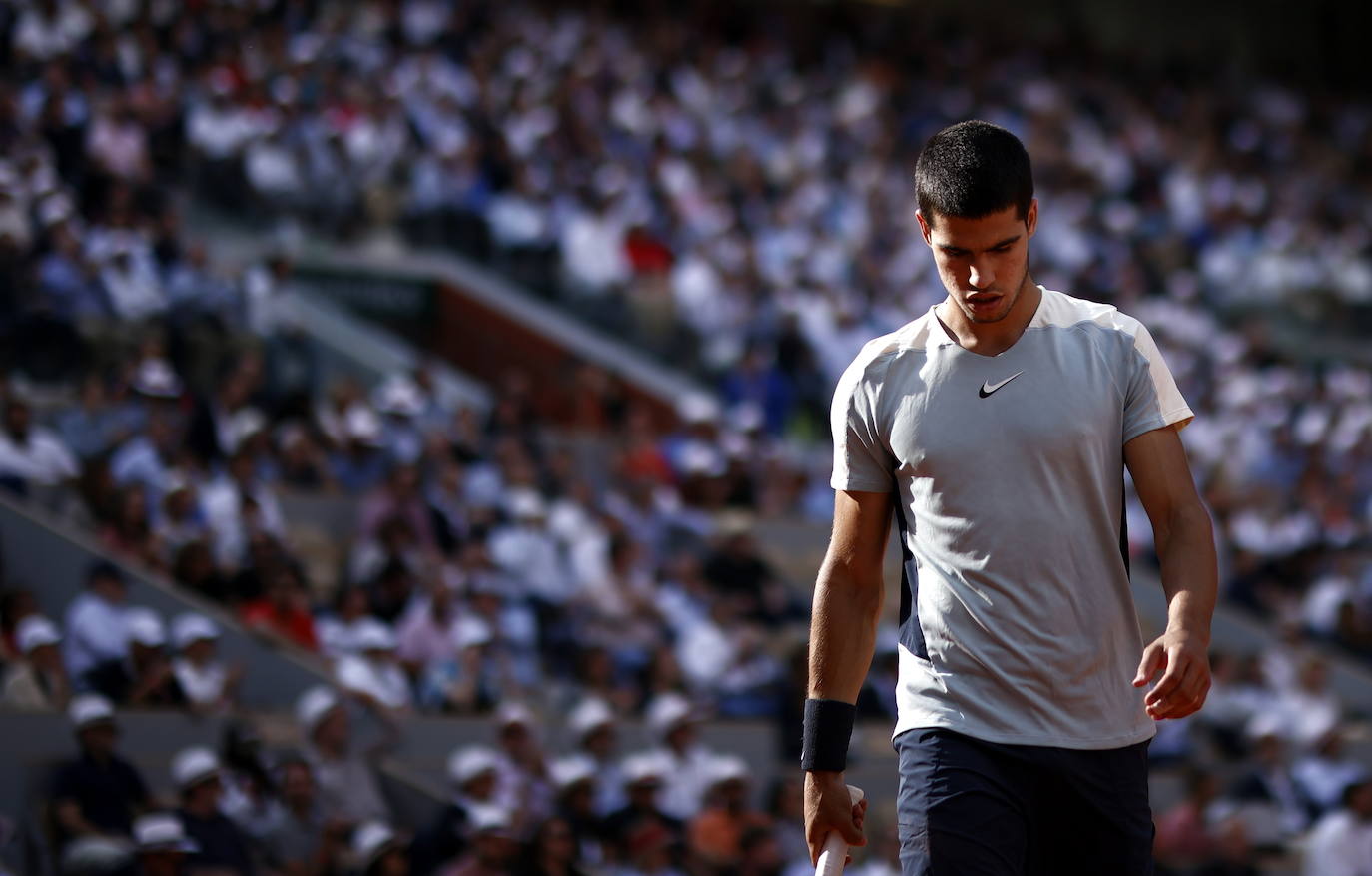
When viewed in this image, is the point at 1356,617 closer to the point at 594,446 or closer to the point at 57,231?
the point at 594,446

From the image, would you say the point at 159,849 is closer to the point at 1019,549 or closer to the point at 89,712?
the point at 89,712

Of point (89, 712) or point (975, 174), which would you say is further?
point (89, 712)

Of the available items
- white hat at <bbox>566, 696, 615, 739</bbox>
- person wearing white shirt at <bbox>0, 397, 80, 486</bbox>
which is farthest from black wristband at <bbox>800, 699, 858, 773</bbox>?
person wearing white shirt at <bbox>0, 397, 80, 486</bbox>

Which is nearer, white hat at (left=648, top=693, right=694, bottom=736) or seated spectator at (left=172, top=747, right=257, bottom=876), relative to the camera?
seated spectator at (left=172, top=747, right=257, bottom=876)

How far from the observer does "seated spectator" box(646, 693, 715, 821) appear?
10852 mm

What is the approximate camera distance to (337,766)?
9.60m

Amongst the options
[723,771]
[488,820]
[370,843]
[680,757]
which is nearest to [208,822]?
[370,843]

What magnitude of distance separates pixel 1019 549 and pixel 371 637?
751cm

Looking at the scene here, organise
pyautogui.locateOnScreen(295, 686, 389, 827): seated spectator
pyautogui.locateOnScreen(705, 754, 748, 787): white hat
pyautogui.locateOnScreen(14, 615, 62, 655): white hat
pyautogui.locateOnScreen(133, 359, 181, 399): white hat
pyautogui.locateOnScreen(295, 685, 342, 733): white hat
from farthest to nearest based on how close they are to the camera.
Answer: pyautogui.locateOnScreen(133, 359, 181, 399): white hat → pyautogui.locateOnScreen(705, 754, 748, 787): white hat → pyautogui.locateOnScreen(295, 685, 342, 733): white hat → pyautogui.locateOnScreen(295, 686, 389, 827): seated spectator → pyautogui.locateOnScreen(14, 615, 62, 655): white hat

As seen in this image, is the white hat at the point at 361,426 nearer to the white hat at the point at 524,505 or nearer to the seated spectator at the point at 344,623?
the white hat at the point at 524,505

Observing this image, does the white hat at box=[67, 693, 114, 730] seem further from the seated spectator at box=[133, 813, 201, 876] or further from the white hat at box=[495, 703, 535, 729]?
the white hat at box=[495, 703, 535, 729]

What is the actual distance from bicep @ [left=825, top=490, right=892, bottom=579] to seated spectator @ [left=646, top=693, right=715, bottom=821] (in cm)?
698

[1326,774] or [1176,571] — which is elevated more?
[1326,774]

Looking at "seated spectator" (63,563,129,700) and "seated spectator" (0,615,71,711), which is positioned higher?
"seated spectator" (63,563,129,700)
